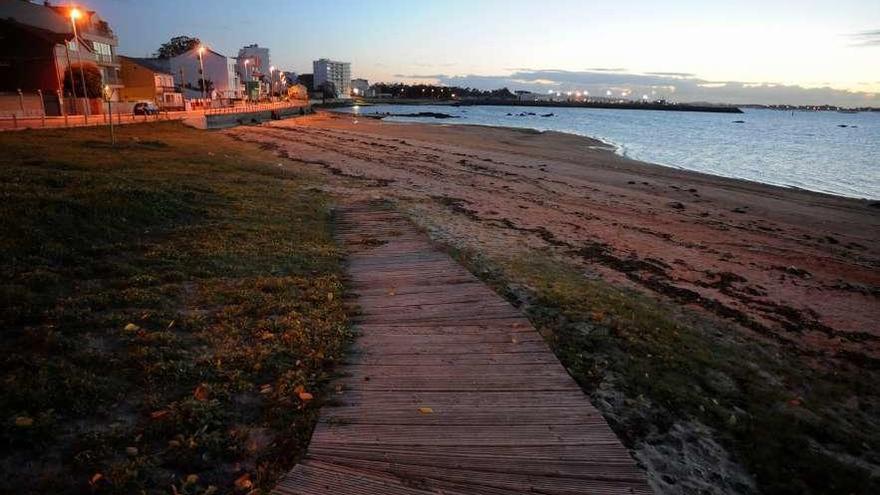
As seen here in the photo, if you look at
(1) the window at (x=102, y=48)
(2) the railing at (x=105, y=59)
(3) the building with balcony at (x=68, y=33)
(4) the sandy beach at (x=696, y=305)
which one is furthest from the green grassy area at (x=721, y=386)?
(1) the window at (x=102, y=48)

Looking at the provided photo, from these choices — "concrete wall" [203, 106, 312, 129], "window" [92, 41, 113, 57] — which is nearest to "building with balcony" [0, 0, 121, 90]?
"window" [92, 41, 113, 57]

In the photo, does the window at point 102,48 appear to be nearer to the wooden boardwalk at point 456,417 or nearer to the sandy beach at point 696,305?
the sandy beach at point 696,305

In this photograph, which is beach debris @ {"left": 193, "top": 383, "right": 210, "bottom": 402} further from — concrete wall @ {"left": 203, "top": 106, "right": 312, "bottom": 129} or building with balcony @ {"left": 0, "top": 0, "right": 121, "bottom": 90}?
building with balcony @ {"left": 0, "top": 0, "right": 121, "bottom": 90}

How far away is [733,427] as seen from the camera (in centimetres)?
567

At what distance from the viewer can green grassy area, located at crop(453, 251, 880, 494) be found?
5.27 meters

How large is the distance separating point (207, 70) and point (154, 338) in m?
110

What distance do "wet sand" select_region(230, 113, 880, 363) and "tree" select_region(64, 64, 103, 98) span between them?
1236 inches

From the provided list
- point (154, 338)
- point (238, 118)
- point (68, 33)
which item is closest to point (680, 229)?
point (154, 338)

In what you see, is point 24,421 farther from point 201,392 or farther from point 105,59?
point 105,59

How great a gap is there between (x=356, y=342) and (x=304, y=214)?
792 centimetres

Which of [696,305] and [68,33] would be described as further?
[68,33]

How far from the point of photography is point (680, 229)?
16906mm

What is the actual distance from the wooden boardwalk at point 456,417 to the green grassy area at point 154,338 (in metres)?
0.44

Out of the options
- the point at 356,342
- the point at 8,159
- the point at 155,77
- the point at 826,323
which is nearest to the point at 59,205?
the point at 356,342
